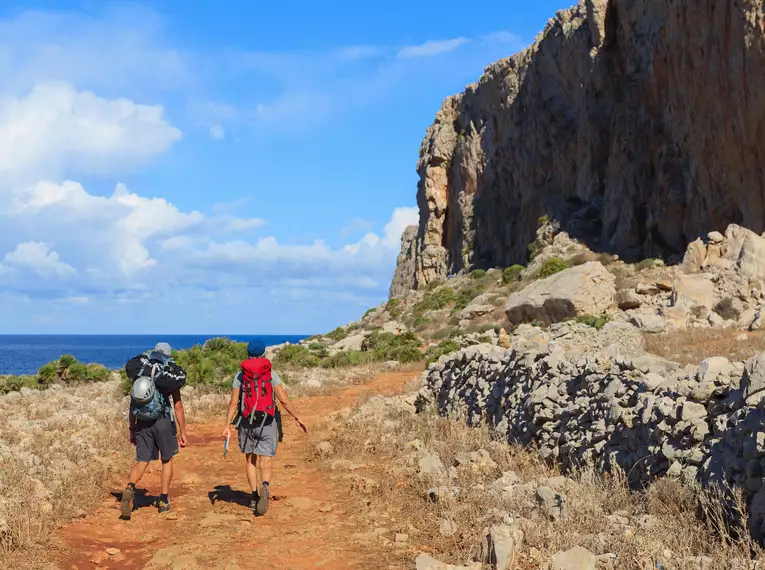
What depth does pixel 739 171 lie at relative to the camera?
28781 millimetres

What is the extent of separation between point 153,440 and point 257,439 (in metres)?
1.21

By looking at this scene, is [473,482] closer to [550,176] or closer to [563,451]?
[563,451]

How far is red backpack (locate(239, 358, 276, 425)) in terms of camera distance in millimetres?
7938

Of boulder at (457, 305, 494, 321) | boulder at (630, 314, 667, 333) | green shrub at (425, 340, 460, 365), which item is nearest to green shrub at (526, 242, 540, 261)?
boulder at (457, 305, 494, 321)

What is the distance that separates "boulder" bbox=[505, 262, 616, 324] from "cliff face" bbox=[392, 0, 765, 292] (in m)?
7.42

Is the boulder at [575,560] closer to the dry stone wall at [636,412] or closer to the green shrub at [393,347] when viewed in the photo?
the dry stone wall at [636,412]

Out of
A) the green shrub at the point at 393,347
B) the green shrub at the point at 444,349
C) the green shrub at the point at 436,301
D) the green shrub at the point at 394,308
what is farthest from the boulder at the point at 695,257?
the green shrub at the point at 394,308

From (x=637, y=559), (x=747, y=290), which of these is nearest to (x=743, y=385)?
(x=637, y=559)

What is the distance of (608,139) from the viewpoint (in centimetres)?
4297

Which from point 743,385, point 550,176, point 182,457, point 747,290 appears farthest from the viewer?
point 550,176

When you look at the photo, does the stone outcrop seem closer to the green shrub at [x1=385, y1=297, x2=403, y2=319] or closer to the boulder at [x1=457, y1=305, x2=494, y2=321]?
the green shrub at [x1=385, y1=297, x2=403, y2=319]

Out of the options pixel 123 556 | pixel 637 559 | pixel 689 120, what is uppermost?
pixel 689 120

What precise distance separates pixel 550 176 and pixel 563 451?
44697 millimetres

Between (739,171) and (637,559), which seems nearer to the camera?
(637,559)
